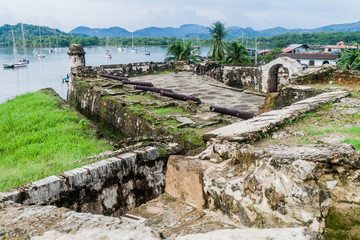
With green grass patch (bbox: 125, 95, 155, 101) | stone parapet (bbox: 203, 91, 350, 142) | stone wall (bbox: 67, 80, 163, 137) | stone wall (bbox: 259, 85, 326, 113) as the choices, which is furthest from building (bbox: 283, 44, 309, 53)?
stone parapet (bbox: 203, 91, 350, 142)

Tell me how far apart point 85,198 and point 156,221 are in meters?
1.22

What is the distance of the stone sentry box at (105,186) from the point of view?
10.4 ft

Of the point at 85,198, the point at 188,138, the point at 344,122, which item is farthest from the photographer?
the point at 188,138

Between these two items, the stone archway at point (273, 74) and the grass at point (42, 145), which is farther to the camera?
the stone archway at point (273, 74)

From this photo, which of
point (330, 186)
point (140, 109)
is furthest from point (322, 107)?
point (140, 109)

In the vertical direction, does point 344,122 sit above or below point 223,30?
below

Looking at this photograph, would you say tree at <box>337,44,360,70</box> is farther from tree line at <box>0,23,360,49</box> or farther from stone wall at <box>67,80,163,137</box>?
tree line at <box>0,23,360,49</box>

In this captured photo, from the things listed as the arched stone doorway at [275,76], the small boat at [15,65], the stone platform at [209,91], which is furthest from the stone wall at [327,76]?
the small boat at [15,65]

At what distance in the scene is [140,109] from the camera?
834cm

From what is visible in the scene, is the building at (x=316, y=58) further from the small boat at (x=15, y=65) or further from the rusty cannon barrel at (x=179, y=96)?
the small boat at (x=15, y=65)

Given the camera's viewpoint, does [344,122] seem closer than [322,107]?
Yes

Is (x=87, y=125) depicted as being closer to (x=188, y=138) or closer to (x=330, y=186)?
(x=188, y=138)

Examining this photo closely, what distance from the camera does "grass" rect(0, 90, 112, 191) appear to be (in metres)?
5.37

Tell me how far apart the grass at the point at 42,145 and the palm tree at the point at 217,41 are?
22.1m
